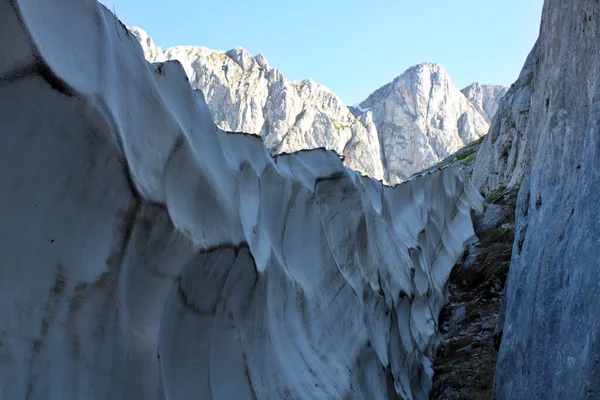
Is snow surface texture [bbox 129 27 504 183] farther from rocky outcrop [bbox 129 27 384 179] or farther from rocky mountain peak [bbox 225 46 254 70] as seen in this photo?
rocky outcrop [bbox 129 27 384 179]

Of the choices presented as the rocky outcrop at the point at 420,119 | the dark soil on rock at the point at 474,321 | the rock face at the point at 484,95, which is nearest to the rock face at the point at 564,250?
the dark soil on rock at the point at 474,321

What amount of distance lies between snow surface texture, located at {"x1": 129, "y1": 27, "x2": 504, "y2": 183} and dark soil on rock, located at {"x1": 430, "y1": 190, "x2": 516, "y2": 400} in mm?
69124

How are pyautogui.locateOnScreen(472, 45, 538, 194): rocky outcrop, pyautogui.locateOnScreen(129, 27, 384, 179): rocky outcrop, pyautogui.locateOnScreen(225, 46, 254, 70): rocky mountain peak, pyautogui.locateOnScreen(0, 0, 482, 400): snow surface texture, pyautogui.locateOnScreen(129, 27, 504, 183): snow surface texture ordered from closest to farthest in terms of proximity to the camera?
1. pyautogui.locateOnScreen(0, 0, 482, 400): snow surface texture
2. pyautogui.locateOnScreen(472, 45, 538, 194): rocky outcrop
3. pyautogui.locateOnScreen(129, 27, 384, 179): rocky outcrop
4. pyautogui.locateOnScreen(129, 27, 504, 183): snow surface texture
5. pyautogui.locateOnScreen(225, 46, 254, 70): rocky mountain peak

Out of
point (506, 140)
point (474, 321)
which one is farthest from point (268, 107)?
point (474, 321)

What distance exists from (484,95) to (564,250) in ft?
391

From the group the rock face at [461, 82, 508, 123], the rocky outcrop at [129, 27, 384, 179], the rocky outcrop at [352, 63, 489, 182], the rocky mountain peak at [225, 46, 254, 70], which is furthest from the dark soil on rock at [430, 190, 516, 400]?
the rock face at [461, 82, 508, 123]

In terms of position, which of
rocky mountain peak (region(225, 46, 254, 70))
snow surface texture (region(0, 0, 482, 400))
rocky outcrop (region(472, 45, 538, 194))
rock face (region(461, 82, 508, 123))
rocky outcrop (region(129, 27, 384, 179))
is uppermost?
rock face (region(461, 82, 508, 123))

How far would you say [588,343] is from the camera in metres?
3.14

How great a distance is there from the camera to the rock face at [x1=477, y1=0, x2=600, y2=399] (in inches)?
131

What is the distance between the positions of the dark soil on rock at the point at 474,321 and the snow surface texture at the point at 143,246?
146 centimetres

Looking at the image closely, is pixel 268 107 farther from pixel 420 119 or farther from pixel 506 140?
pixel 506 140

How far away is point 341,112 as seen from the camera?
313 feet

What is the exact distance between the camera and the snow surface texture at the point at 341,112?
278ft

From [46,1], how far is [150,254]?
1.58 m
